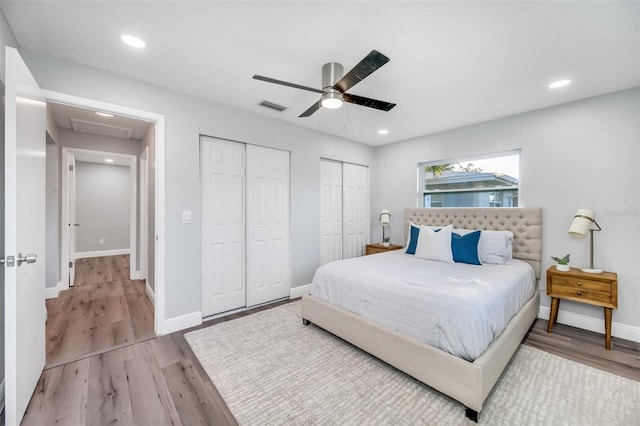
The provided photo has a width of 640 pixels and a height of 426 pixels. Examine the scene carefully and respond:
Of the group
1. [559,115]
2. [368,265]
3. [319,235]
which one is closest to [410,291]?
[368,265]

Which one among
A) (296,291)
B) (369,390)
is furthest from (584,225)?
(296,291)

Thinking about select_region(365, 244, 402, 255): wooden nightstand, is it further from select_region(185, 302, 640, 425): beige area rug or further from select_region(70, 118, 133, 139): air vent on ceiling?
select_region(70, 118, 133, 139): air vent on ceiling

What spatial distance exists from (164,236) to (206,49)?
6.04ft

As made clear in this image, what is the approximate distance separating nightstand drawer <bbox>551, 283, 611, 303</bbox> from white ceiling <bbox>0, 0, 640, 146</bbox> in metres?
2.07

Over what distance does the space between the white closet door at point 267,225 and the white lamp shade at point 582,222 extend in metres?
3.37

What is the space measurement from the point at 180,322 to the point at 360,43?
126 inches

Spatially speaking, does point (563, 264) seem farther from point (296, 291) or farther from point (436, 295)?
point (296, 291)

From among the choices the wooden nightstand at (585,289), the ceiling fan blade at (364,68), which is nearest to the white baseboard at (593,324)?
the wooden nightstand at (585,289)

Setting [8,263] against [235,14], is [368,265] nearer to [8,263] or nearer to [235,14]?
[235,14]

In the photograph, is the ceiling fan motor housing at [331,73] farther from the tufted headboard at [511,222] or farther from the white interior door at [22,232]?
the tufted headboard at [511,222]

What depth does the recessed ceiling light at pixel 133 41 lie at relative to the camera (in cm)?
194

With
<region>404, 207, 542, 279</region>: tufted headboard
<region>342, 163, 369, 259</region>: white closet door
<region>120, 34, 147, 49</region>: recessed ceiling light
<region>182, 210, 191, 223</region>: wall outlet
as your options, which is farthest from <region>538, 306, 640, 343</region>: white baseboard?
<region>120, 34, 147, 49</region>: recessed ceiling light

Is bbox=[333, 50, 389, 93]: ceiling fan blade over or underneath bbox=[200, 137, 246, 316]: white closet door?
over

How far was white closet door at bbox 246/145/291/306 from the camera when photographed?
136 inches
